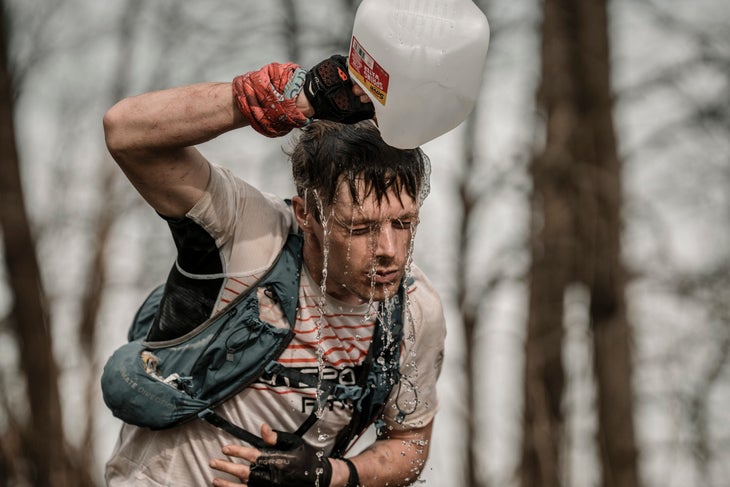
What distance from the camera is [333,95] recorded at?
3.12 m

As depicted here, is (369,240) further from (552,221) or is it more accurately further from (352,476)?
(552,221)

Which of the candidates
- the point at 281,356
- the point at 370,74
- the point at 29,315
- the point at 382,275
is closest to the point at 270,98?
the point at 370,74

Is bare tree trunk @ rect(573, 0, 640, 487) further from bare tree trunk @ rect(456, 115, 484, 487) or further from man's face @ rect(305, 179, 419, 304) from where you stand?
bare tree trunk @ rect(456, 115, 484, 487)

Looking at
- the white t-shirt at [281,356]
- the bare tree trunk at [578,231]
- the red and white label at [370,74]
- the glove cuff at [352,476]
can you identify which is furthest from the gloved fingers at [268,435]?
the bare tree trunk at [578,231]

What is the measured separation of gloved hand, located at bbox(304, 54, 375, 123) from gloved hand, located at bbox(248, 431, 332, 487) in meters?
1.11

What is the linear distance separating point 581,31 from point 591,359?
2814 mm

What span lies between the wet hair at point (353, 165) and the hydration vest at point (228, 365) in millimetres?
232

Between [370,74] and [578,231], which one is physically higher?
[370,74]

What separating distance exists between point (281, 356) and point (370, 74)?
1021 millimetres

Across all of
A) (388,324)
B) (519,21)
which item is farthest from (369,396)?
(519,21)

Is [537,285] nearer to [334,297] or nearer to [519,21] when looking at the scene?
[519,21]

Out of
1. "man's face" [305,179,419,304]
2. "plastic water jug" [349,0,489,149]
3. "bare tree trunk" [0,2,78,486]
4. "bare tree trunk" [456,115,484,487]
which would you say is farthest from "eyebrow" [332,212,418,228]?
"bare tree trunk" [456,115,484,487]

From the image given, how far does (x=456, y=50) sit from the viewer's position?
3070mm

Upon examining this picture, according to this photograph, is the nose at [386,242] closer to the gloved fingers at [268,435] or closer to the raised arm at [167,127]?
the raised arm at [167,127]
